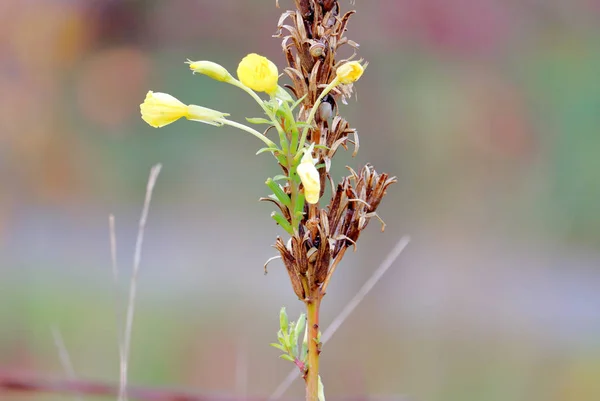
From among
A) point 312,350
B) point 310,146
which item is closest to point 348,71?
point 310,146

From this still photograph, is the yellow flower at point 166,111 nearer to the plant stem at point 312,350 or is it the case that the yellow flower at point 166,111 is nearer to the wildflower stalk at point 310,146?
the wildflower stalk at point 310,146

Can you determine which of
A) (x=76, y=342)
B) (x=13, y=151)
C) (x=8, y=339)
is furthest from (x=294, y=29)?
(x=13, y=151)

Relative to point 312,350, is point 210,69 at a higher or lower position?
higher

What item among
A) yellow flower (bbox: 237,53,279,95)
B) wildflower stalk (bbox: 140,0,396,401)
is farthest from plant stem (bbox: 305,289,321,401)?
yellow flower (bbox: 237,53,279,95)

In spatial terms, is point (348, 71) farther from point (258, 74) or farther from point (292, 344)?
point (292, 344)

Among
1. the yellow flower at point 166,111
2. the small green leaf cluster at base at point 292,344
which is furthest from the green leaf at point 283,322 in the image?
the yellow flower at point 166,111

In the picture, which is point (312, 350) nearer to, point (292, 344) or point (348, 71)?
point (292, 344)
